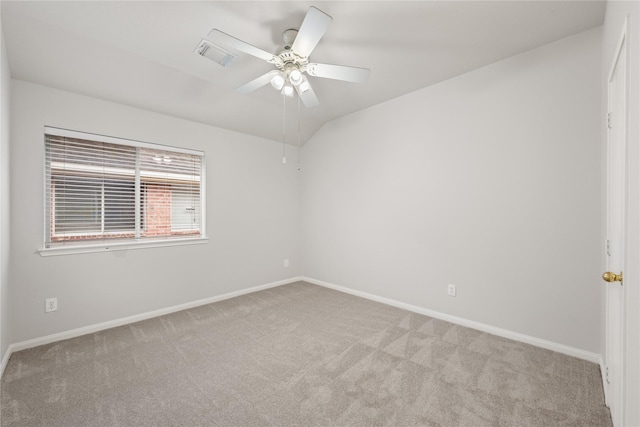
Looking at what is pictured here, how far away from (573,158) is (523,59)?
99 centimetres

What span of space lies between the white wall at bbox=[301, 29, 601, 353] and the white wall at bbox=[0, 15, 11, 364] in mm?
3329

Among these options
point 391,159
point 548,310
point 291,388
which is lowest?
point 291,388

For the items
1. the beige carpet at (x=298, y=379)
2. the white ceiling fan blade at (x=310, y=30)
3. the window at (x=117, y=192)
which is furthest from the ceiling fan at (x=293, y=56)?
the beige carpet at (x=298, y=379)

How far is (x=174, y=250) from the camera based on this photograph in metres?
3.22

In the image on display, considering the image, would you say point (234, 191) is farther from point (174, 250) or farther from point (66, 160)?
point (66, 160)

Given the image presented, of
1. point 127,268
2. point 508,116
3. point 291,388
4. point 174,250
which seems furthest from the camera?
point 174,250

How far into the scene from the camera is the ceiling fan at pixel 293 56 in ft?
5.41

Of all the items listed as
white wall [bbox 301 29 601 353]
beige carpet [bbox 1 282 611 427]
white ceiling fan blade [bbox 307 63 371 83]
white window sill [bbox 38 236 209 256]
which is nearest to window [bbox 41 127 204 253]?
white window sill [bbox 38 236 209 256]

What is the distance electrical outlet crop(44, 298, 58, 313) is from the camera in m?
2.42

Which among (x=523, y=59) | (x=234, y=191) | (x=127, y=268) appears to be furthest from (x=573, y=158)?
(x=127, y=268)

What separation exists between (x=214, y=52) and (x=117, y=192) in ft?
6.18

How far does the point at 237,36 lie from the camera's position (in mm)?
2141

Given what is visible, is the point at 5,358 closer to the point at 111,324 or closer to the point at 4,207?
the point at 111,324

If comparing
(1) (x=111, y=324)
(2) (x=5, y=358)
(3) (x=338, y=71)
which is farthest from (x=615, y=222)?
(2) (x=5, y=358)
